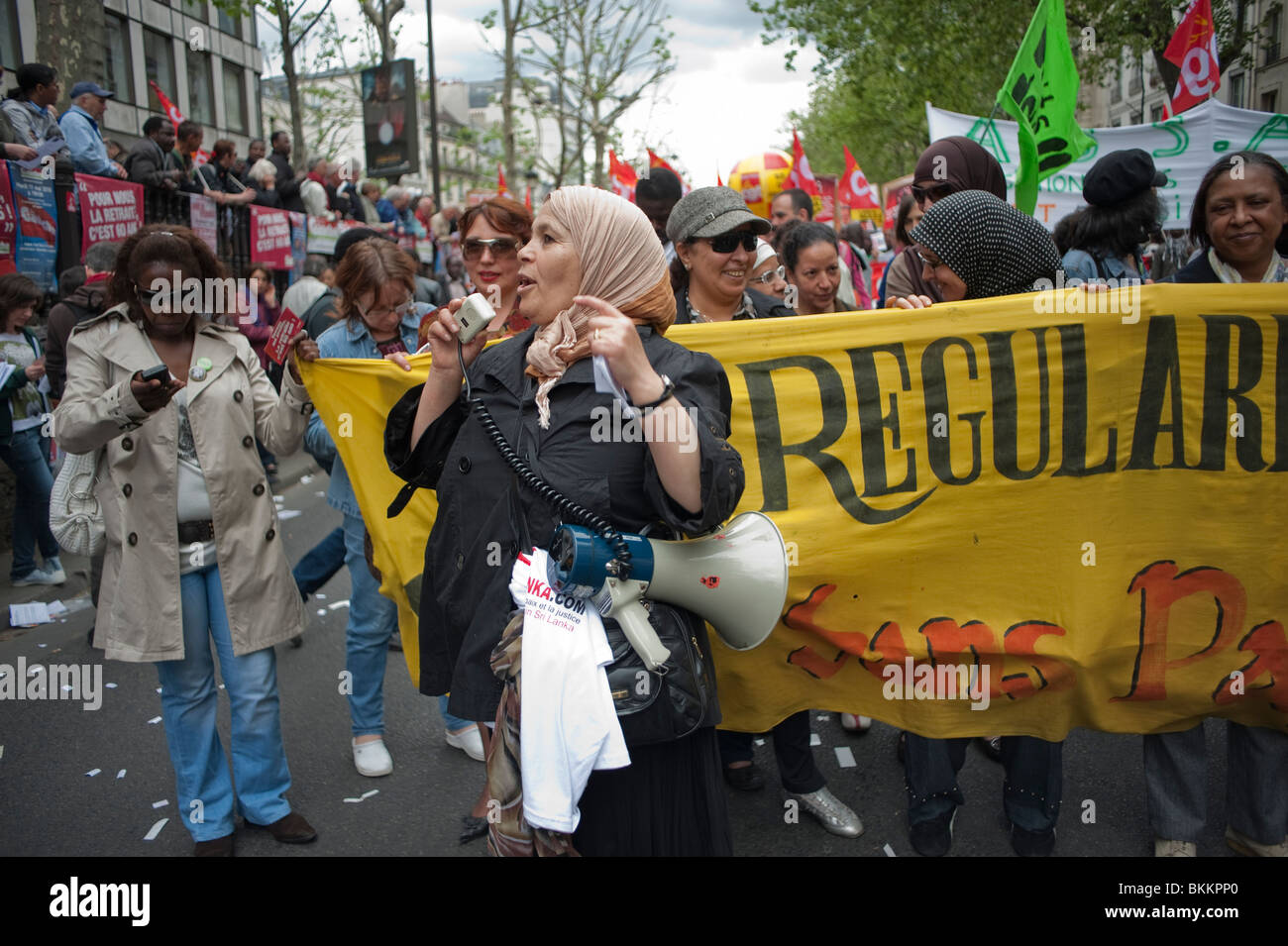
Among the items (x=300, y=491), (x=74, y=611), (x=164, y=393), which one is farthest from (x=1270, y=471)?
(x=300, y=491)

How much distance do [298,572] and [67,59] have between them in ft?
25.0

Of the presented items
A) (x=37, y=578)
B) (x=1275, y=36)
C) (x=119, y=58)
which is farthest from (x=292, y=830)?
(x=119, y=58)

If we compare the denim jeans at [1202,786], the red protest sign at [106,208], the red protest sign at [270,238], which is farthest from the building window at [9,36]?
the denim jeans at [1202,786]

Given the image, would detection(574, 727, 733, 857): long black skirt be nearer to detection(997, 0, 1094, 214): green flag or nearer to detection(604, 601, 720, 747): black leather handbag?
detection(604, 601, 720, 747): black leather handbag

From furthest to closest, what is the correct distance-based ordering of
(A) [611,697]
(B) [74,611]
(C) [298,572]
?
(B) [74,611] → (C) [298,572] → (A) [611,697]

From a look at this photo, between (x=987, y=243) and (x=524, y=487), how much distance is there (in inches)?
78.6

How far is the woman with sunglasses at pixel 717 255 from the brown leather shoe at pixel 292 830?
7.78 ft

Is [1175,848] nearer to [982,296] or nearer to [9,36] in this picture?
[982,296]

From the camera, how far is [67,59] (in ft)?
32.4

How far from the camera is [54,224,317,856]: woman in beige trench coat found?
3.33m

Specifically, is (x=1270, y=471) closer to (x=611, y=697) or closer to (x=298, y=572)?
(x=611, y=697)

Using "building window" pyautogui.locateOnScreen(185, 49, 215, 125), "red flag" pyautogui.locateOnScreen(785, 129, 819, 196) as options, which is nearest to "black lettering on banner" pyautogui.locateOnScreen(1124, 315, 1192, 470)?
"red flag" pyautogui.locateOnScreen(785, 129, 819, 196)

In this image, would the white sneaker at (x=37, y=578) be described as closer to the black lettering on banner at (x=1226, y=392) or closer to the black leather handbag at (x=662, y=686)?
the black leather handbag at (x=662, y=686)

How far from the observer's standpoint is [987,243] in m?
3.36
